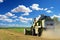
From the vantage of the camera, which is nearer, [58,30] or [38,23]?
[58,30]

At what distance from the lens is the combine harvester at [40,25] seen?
11984mm

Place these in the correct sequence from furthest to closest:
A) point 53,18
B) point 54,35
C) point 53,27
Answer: point 53,18, point 53,27, point 54,35

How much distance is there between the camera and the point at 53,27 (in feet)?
38.8

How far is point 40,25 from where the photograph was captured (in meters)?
12.4

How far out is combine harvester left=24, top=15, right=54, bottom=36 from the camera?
11984 mm

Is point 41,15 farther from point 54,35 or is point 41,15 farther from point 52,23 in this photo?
point 54,35

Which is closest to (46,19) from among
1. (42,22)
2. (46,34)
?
(42,22)

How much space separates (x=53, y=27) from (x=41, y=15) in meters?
1.22

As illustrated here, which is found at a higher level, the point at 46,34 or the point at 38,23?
the point at 38,23

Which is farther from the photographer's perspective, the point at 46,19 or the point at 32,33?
the point at 32,33

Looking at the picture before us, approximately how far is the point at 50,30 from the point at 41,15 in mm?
1258

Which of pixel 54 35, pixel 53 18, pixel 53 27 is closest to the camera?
pixel 54 35

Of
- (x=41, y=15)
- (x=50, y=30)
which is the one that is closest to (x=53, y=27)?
(x=50, y=30)

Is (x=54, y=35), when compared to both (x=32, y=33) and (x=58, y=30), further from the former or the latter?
(x=32, y=33)
